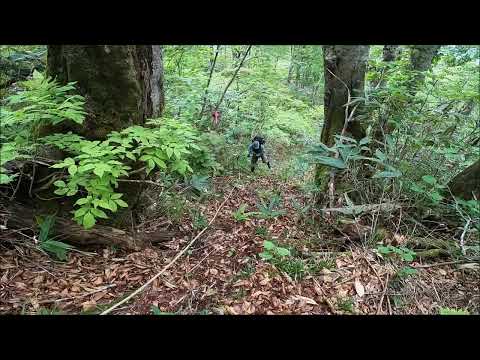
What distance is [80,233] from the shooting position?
120 inches

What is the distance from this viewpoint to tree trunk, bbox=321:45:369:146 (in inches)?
169

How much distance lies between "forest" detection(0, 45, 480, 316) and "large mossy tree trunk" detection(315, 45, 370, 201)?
0.07 ft

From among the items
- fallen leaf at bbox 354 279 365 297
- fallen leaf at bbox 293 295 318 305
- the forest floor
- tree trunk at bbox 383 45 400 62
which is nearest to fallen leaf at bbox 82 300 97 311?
the forest floor

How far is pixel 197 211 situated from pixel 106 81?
1967 millimetres

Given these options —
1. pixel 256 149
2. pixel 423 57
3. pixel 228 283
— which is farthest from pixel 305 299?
pixel 423 57

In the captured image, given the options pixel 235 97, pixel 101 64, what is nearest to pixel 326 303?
pixel 101 64

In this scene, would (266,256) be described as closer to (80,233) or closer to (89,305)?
(89,305)

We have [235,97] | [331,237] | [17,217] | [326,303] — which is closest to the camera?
[326,303]

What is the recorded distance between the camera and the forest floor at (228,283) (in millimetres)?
2533

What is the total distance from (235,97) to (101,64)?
A: 6.12 meters

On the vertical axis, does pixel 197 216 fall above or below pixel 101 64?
below
